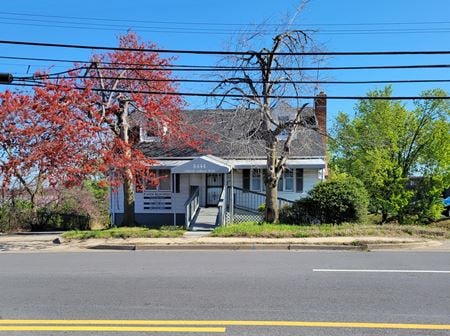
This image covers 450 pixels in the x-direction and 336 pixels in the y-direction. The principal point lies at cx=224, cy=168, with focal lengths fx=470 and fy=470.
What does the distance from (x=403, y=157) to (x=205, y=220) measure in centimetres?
1444

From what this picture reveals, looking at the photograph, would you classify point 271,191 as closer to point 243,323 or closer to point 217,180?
point 217,180

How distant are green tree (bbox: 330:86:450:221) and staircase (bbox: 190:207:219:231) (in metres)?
8.78

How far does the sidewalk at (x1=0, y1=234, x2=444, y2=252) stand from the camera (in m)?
13.6

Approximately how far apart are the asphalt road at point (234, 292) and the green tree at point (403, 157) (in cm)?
1492

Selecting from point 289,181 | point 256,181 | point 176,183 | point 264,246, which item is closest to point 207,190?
point 176,183

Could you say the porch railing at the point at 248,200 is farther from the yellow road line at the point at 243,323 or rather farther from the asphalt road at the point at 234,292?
the yellow road line at the point at 243,323

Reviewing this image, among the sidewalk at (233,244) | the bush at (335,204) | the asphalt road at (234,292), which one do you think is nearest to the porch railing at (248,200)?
the bush at (335,204)

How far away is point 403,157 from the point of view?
1118 inches

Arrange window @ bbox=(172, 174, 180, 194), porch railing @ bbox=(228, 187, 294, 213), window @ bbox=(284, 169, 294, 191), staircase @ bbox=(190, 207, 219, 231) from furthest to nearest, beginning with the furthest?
window @ bbox=(172, 174, 180, 194), window @ bbox=(284, 169, 294, 191), porch railing @ bbox=(228, 187, 294, 213), staircase @ bbox=(190, 207, 219, 231)

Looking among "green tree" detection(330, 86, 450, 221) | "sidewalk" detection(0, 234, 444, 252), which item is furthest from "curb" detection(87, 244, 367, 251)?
"green tree" detection(330, 86, 450, 221)

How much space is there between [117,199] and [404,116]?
57.4 feet

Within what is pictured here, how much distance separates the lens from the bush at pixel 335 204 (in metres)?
17.7

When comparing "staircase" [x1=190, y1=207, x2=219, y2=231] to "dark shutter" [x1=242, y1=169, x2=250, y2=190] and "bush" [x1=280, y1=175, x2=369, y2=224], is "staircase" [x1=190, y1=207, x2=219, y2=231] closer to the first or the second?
"dark shutter" [x1=242, y1=169, x2=250, y2=190]

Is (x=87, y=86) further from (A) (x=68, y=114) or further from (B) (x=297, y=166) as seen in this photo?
(B) (x=297, y=166)
